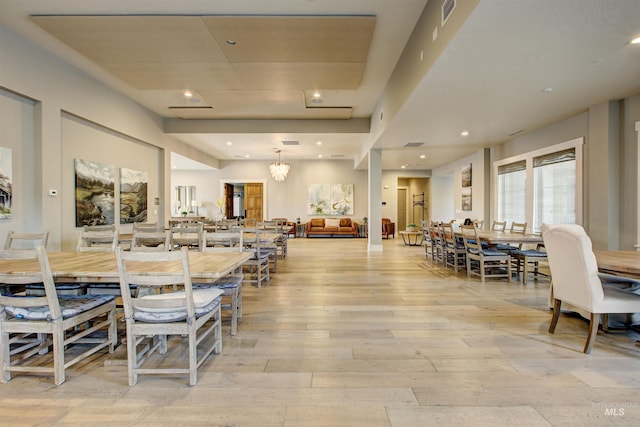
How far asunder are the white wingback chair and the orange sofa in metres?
8.90

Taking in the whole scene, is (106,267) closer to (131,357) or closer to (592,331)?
(131,357)

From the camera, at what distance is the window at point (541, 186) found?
5.30 m

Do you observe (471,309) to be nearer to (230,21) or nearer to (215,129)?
Result: (230,21)

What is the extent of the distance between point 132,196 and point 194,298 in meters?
5.25

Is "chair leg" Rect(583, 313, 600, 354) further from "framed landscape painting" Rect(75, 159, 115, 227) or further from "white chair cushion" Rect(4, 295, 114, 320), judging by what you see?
"framed landscape painting" Rect(75, 159, 115, 227)

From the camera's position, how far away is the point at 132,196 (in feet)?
20.8

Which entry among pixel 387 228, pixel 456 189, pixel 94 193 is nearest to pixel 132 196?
pixel 94 193

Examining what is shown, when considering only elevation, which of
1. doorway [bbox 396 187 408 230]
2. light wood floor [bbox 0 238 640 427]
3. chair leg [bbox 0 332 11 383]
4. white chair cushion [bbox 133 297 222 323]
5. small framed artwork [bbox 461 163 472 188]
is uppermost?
small framed artwork [bbox 461 163 472 188]

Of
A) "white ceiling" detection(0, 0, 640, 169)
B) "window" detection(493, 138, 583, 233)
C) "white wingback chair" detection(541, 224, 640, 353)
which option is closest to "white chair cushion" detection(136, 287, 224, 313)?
"white wingback chair" detection(541, 224, 640, 353)

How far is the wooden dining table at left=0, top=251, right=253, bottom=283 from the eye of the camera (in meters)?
2.11

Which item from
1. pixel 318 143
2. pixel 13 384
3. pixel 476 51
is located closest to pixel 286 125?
pixel 318 143

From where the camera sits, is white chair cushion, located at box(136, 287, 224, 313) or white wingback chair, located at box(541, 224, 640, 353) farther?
white wingback chair, located at box(541, 224, 640, 353)

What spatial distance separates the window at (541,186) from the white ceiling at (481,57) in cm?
68

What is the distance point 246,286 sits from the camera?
4.40 meters
